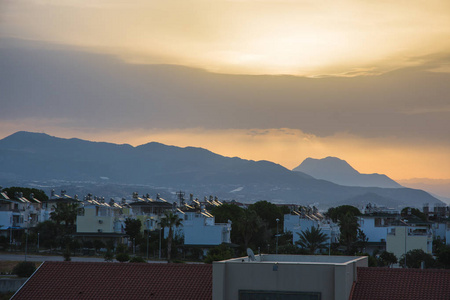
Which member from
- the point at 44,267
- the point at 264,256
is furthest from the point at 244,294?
the point at 44,267

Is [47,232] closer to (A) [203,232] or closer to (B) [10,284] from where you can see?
(A) [203,232]

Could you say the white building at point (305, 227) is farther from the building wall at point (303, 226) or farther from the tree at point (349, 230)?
the tree at point (349, 230)

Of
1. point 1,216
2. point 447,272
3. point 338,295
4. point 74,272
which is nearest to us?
point 338,295

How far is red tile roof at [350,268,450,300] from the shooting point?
32062 mm

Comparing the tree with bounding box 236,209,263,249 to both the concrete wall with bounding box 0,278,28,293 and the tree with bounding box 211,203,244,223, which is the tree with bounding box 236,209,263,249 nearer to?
the tree with bounding box 211,203,244,223

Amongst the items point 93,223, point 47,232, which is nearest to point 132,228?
point 93,223

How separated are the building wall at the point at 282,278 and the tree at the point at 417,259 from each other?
53212 mm

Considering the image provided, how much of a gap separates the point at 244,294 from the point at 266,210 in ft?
332

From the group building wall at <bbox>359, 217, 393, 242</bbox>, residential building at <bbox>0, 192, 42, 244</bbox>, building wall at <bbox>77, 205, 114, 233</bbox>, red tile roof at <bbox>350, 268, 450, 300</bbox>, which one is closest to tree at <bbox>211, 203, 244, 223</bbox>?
building wall at <bbox>359, 217, 393, 242</bbox>

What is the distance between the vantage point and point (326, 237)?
4139 inches

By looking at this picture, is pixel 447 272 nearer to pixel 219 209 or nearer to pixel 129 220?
pixel 129 220

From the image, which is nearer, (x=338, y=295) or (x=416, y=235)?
(x=338, y=295)

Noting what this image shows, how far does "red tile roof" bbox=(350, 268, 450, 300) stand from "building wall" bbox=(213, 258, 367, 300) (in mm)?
1644

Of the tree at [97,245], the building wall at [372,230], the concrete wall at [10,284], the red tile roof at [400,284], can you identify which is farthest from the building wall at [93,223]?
the red tile roof at [400,284]
